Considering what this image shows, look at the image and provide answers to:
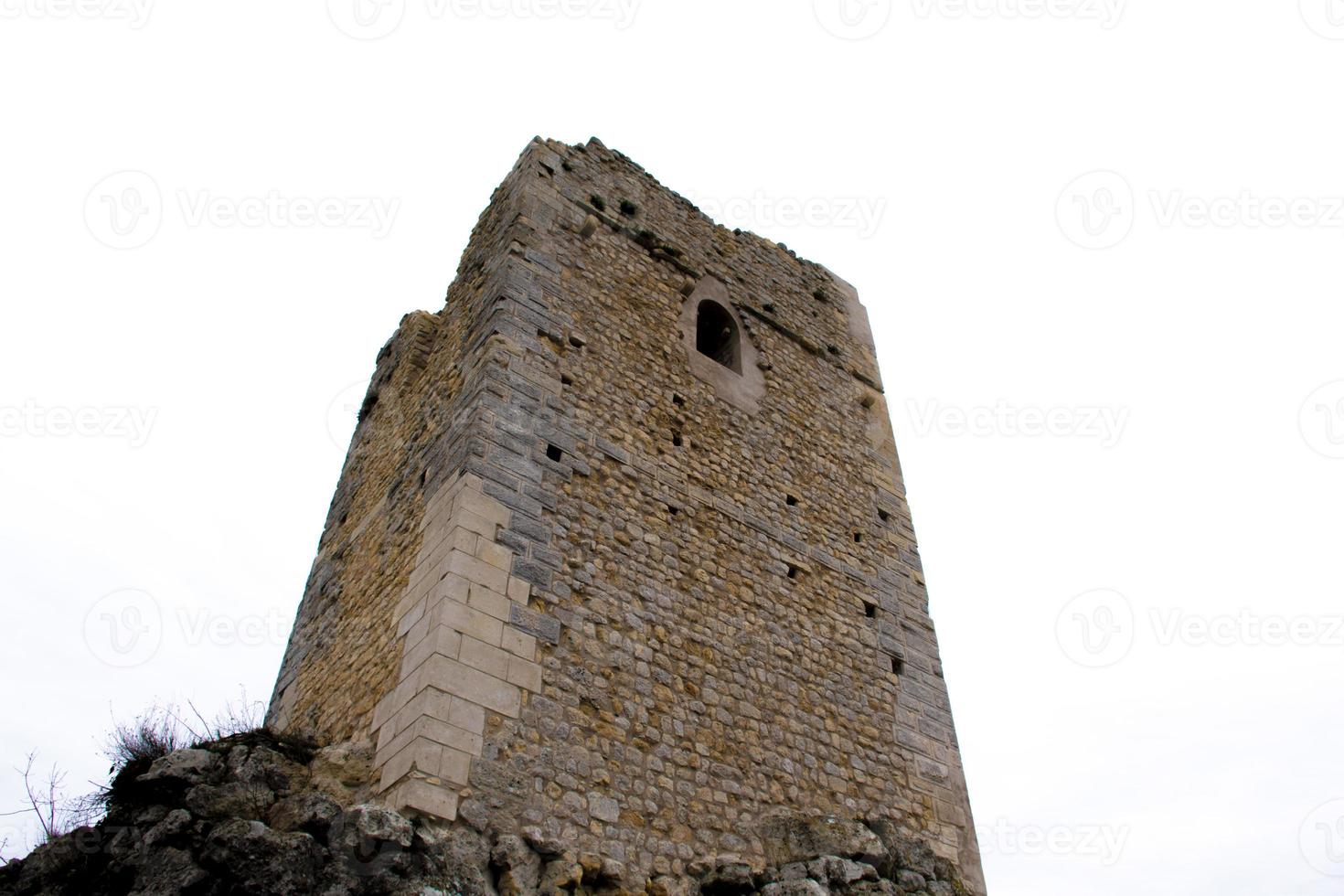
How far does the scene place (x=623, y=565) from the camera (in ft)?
23.3

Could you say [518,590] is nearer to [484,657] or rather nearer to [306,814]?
[484,657]

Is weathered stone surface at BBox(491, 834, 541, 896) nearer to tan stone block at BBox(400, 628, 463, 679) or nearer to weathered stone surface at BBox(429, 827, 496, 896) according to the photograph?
weathered stone surface at BBox(429, 827, 496, 896)

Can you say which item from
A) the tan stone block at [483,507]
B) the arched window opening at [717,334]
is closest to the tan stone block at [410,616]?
the tan stone block at [483,507]

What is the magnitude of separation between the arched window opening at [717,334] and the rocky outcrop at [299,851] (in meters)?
4.81

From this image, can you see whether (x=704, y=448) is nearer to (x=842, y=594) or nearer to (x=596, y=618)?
(x=842, y=594)

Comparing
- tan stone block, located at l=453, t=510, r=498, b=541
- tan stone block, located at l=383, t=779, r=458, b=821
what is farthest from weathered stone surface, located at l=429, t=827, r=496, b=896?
tan stone block, located at l=453, t=510, r=498, b=541

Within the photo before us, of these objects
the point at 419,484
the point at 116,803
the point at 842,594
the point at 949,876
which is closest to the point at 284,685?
the point at 419,484

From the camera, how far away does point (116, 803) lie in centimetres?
542

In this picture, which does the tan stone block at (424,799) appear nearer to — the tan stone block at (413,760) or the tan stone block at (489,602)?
the tan stone block at (413,760)

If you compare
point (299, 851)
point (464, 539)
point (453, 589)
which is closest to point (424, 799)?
point (299, 851)

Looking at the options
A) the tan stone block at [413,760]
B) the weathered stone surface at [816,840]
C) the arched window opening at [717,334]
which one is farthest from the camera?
the arched window opening at [717,334]

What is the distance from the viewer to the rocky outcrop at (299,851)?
15.9 ft

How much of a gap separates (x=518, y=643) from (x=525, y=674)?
0.65 feet

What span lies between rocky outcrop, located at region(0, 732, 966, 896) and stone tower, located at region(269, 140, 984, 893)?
17 cm
